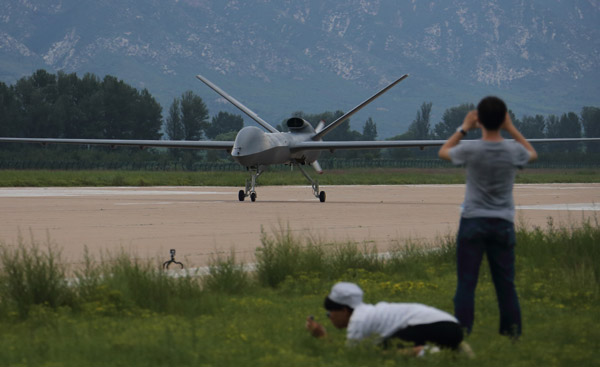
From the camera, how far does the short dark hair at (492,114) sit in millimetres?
7898

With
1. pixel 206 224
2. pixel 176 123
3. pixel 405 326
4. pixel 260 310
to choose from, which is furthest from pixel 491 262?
pixel 176 123

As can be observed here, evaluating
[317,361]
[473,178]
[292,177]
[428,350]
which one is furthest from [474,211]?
[292,177]

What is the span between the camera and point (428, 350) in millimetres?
7344

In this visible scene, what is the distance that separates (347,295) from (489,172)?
155cm

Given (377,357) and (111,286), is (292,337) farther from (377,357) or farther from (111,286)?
(111,286)

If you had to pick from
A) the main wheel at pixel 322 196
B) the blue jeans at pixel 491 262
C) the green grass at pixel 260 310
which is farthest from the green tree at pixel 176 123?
the blue jeans at pixel 491 262

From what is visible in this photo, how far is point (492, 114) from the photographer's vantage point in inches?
311

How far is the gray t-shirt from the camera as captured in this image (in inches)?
311

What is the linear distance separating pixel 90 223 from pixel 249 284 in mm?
11610

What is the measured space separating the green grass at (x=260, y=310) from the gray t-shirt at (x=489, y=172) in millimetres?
1125

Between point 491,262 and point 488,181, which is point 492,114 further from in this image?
point 491,262

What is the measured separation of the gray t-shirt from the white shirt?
3.23 ft

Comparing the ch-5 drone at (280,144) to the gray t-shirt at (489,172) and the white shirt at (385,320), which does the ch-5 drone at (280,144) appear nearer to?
the gray t-shirt at (489,172)

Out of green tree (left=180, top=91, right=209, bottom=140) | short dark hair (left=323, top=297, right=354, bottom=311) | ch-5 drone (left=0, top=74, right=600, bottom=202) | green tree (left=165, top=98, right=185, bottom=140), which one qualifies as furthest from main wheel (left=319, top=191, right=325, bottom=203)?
green tree (left=180, top=91, right=209, bottom=140)
